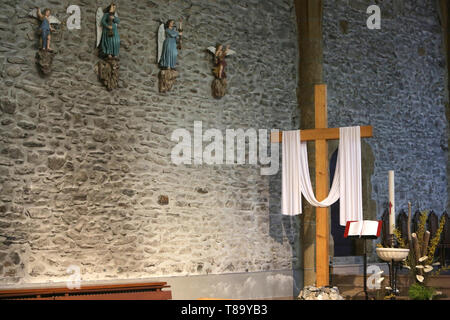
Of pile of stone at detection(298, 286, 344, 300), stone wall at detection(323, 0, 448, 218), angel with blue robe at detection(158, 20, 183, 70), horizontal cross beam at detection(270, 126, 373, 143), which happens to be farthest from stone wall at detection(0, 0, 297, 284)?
pile of stone at detection(298, 286, 344, 300)

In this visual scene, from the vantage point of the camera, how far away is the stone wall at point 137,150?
8086 millimetres

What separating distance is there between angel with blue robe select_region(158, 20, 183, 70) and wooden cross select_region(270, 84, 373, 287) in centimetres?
210

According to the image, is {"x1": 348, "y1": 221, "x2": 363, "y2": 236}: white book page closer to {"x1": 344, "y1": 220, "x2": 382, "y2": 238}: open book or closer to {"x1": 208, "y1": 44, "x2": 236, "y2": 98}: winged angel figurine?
{"x1": 344, "y1": 220, "x2": 382, "y2": 238}: open book

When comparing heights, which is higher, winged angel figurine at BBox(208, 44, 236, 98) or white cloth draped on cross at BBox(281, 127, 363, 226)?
winged angel figurine at BBox(208, 44, 236, 98)

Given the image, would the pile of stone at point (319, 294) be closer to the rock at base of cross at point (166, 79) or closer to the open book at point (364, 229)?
the open book at point (364, 229)

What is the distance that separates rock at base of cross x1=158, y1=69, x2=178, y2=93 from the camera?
373 inches

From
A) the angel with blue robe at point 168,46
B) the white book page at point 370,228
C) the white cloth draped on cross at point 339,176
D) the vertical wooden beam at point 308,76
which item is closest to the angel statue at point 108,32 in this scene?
the angel with blue robe at point 168,46

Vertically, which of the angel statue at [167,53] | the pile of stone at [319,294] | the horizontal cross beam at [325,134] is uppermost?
the angel statue at [167,53]

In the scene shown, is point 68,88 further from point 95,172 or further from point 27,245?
point 27,245

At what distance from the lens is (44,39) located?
323 inches

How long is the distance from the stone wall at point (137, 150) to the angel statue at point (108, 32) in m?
0.11

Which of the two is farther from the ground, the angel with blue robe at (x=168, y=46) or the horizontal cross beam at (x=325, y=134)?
the angel with blue robe at (x=168, y=46)

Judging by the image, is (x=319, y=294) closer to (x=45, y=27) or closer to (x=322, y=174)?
(x=322, y=174)

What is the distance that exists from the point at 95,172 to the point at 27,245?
1.30 meters
